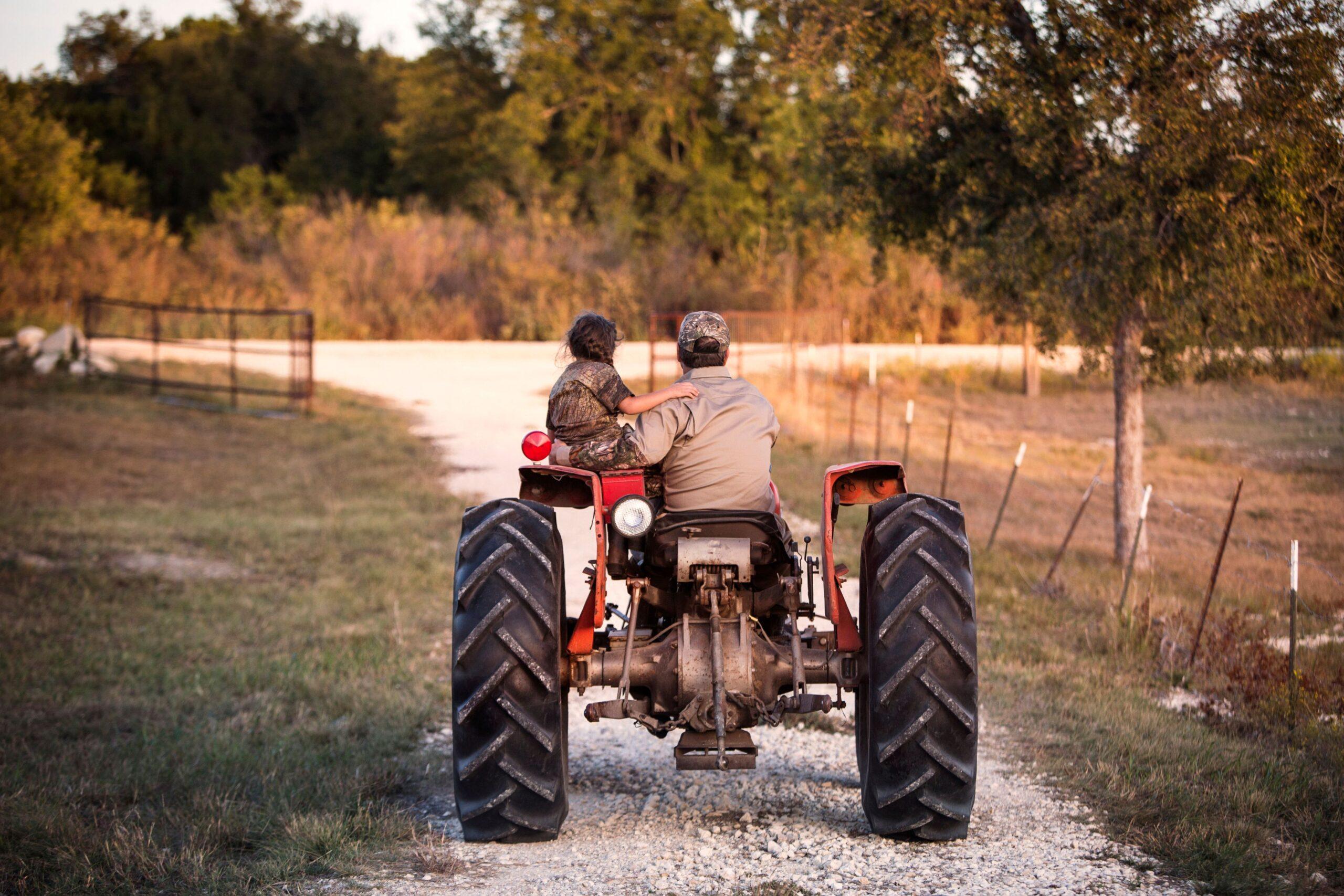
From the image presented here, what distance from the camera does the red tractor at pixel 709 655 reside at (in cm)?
467

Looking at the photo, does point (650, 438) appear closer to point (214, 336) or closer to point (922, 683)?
point (922, 683)

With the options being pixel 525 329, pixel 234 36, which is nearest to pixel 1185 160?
pixel 525 329

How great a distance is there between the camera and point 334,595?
1062 centimetres

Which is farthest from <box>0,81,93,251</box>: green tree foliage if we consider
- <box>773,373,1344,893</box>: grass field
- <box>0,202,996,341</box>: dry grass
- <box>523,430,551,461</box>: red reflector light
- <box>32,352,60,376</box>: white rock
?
<box>523,430,551,461</box>: red reflector light

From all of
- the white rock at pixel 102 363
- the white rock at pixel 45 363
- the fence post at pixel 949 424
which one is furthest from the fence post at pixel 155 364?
the fence post at pixel 949 424

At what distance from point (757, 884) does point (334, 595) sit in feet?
22.5

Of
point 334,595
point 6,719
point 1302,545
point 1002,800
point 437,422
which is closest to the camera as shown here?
point 1002,800

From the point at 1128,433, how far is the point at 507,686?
896 cm

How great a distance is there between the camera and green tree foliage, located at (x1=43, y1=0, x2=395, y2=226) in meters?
51.5

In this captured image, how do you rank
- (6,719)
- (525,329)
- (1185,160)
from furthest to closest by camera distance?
(525,329) → (1185,160) → (6,719)

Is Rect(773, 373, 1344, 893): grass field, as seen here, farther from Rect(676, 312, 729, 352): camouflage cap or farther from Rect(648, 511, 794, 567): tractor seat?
Rect(676, 312, 729, 352): camouflage cap

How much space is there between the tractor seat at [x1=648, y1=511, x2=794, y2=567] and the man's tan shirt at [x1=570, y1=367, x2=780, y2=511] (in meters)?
→ 0.06

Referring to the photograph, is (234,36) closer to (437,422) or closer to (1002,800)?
(437,422)

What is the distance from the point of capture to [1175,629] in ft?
28.0
